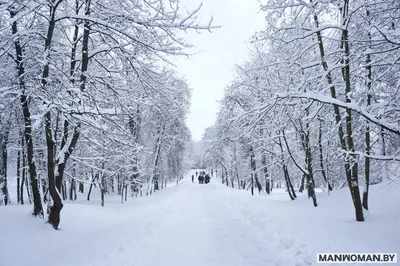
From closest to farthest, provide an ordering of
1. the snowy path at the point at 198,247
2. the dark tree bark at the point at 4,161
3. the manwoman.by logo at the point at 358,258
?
the manwoman.by logo at the point at 358,258, the snowy path at the point at 198,247, the dark tree bark at the point at 4,161

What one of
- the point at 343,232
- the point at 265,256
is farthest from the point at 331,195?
the point at 265,256

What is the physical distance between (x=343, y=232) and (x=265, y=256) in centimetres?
255

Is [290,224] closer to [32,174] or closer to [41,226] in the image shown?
[41,226]

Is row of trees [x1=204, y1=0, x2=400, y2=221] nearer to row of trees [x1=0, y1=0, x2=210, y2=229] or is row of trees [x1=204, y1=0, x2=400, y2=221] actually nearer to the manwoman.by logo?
the manwoman.by logo

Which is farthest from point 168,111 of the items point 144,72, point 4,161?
point 4,161

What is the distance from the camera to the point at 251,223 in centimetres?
900

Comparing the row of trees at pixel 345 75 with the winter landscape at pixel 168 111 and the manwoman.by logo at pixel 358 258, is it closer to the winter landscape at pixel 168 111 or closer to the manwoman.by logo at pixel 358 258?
the winter landscape at pixel 168 111

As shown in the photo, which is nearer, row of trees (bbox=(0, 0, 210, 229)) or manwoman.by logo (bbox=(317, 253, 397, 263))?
manwoman.by logo (bbox=(317, 253, 397, 263))

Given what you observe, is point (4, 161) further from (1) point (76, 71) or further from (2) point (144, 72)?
(2) point (144, 72)

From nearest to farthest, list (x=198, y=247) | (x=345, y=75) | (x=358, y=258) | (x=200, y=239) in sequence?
(x=358, y=258), (x=198, y=247), (x=200, y=239), (x=345, y=75)

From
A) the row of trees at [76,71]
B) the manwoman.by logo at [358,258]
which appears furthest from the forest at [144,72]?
the manwoman.by logo at [358,258]

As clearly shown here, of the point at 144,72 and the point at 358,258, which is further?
the point at 144,72

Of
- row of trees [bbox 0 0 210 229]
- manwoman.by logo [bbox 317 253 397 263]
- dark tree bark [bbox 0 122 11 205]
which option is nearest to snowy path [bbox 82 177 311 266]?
manwoman.by logo [bbox 317 253 397 263]

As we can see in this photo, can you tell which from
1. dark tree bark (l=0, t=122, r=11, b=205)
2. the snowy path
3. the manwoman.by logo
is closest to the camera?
the manwoman.by logo
